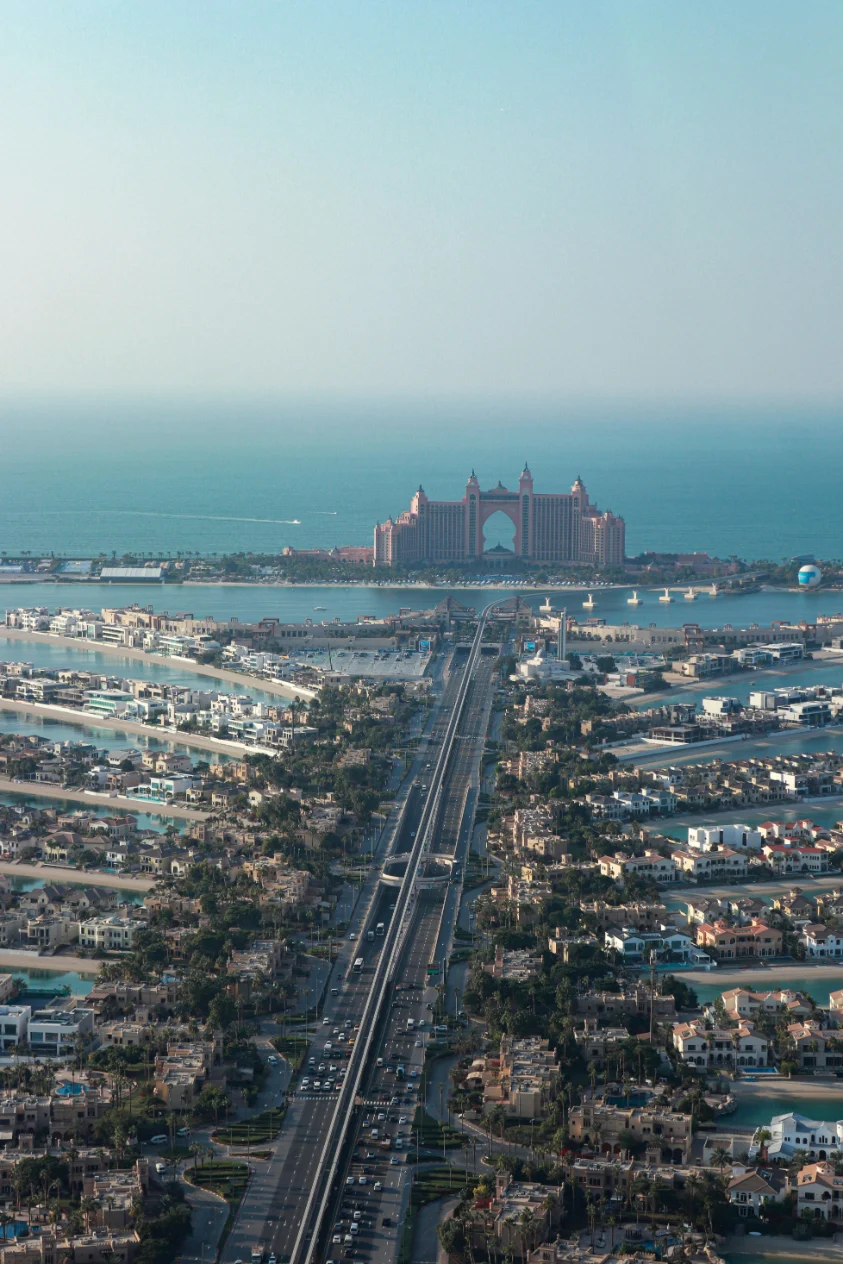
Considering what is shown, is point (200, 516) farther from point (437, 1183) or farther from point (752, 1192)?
point (752, 1192)

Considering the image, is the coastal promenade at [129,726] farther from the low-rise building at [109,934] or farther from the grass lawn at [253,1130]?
the grass lawn at [253,1130]

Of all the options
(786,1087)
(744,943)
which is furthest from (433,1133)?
(744,943)

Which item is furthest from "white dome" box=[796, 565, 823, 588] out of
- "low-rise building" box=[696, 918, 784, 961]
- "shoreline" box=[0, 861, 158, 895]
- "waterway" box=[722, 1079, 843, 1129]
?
"waterway" box=[722, 1079, 843, 1129]

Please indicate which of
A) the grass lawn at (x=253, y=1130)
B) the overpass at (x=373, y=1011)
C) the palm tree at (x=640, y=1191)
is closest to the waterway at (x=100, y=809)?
the overpass at (x=373, y=1011)

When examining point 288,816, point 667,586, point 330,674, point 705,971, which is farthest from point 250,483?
point 705,971

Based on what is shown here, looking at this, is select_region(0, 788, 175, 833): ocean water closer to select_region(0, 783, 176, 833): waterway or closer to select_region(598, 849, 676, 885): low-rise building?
select_region(0, 783, 176, 833): waterway

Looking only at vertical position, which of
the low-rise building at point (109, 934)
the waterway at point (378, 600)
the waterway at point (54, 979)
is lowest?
the waterway at point (54, 979)

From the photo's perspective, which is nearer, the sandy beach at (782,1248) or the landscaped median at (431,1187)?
the sandy beach at (782,1248)
